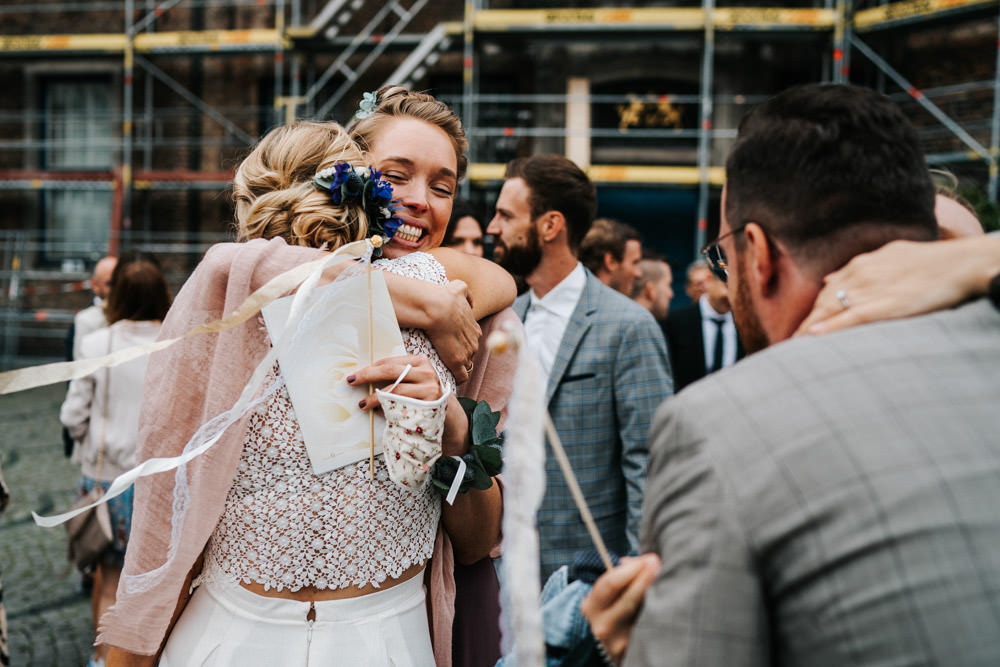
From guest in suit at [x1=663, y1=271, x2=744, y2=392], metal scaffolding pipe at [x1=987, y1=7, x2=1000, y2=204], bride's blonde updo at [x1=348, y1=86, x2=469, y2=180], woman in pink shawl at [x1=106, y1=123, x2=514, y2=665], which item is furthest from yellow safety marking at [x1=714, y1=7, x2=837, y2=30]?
woman in pink shawl at [x1=106, y1=123, x2=514, y2=665]

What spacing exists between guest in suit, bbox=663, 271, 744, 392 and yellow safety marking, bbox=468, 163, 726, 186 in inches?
265

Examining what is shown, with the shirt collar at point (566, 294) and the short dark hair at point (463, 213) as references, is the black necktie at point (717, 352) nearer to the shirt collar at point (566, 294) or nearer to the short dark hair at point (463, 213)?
the short dark hair at point (463, 213)

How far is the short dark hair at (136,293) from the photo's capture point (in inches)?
174

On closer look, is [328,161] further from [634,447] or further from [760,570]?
[634,447]

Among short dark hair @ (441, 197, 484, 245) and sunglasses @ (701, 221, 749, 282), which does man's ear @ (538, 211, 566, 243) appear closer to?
short dark hair @ (441, 197, 484, 245)

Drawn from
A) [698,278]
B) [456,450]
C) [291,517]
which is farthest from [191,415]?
[698,278]

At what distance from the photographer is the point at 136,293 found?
4.44 meters

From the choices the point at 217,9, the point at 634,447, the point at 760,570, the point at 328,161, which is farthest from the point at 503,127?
the point at 760,570

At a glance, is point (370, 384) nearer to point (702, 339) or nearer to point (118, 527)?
point (118, 527)

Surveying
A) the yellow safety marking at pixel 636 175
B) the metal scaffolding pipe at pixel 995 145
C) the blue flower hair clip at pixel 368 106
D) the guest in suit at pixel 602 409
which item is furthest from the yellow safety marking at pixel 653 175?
the blue flower hair clip at pixel 368 106

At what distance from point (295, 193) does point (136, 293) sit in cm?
311

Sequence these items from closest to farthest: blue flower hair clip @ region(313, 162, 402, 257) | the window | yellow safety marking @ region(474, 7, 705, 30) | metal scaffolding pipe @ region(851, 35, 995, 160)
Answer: blue flower hair clip @ region(313, 162, 402, 257), metal scaffolding pipe @ region(851, 35, 995, 160), yellow safety marking @ region(474, 7, 705, 30), the window

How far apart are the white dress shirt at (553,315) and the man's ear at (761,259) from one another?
2.30 meters

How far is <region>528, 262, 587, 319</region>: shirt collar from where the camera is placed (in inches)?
144
